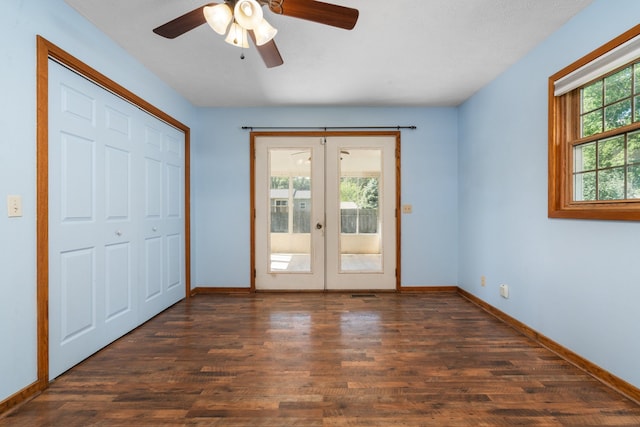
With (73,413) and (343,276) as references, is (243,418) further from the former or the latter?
(343,276)

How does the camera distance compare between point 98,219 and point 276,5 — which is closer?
point 276,5

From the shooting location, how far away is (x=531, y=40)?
255 cm

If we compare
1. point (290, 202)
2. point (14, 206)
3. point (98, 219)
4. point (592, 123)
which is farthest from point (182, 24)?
point (592, 123)

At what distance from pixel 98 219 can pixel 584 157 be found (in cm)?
370

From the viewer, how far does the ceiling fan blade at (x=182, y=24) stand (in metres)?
1.77

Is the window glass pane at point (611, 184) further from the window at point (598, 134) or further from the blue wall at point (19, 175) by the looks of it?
the blue wall at point (19, 175)

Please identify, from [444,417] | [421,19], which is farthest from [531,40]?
[444,417]

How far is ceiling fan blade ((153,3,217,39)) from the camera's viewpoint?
1.77 meters

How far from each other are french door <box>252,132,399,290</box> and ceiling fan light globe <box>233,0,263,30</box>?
2.47 m

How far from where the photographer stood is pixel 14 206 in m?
1.73

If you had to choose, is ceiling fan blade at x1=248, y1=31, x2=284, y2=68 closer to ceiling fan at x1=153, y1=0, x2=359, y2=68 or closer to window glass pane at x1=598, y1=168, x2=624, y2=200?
ceiling fan at x1=153, y1=0, x2=359, y2=68

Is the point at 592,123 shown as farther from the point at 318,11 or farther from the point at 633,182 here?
the point at 318,11

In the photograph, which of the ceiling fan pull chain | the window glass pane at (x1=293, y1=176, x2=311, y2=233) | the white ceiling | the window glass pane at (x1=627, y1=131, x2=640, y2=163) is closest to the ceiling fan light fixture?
the ceiling fan pull chain

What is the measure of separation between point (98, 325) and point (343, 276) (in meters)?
2.72
